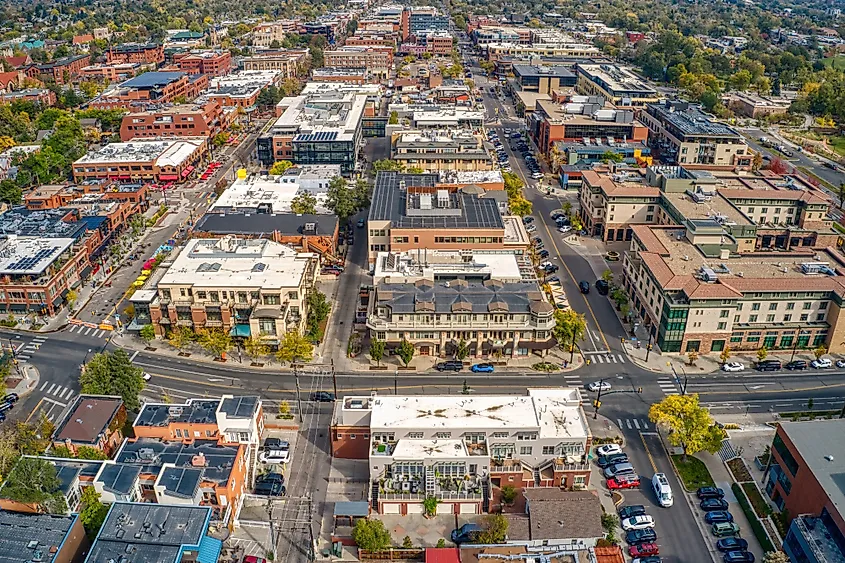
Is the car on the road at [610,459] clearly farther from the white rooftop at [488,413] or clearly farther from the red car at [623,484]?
the white rooftop at [488,413]

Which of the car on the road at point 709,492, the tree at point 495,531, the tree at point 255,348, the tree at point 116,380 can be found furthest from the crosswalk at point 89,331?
the car on the road at point 709,492

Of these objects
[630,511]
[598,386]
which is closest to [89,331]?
[598,386]

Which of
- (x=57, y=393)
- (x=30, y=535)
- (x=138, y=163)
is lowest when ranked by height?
(x=57, y=393)

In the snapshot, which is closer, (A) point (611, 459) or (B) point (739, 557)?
(B) point (739, 557)

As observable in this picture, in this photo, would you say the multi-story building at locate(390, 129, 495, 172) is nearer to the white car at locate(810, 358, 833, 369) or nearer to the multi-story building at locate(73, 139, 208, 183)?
the multi-story building at locate(73, 139, 208, 183)

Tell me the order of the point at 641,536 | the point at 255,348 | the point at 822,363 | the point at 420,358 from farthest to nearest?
the point at 420,358 < the point at 822,363 < the point at 255,348 < the point at 641,536

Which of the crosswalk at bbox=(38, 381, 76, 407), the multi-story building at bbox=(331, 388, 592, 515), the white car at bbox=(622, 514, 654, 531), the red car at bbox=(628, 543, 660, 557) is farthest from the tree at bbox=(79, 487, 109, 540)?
the white car at bbox=(622, 514, 654, 531)

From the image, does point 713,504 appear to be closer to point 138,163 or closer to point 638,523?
point 638,523
